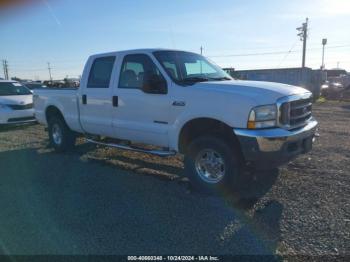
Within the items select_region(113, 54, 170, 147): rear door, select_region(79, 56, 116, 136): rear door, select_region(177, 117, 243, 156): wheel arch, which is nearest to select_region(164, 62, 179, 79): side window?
select_region(113, 54, 170, 147): rear door

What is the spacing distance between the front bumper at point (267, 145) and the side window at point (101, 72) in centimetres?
297

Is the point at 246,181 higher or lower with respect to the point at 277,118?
lower

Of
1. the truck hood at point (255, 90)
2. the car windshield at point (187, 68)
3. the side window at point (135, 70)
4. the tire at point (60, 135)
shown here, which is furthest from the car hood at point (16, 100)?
the truck hood at point (255, 90)

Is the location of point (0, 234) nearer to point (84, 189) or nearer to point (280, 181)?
point (84, 189)

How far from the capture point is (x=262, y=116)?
4.27 m

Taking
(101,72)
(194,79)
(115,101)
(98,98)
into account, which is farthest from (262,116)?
(101,72)

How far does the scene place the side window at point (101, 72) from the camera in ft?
20.6

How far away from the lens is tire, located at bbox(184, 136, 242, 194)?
4.58 metres

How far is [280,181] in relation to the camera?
17.4ft

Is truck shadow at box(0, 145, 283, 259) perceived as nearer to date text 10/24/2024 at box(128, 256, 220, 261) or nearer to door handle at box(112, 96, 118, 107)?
date text 10/24/2024 at box(128, 256, 220, 261)

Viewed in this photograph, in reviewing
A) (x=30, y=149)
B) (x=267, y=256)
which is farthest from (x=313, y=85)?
(x=267, y=256)

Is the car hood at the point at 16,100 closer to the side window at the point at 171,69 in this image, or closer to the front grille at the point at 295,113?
the side window at the point at 171,69

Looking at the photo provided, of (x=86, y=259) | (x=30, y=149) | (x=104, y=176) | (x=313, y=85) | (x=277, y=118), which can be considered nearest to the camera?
(x=86, y=259)

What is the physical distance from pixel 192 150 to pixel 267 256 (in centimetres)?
206
